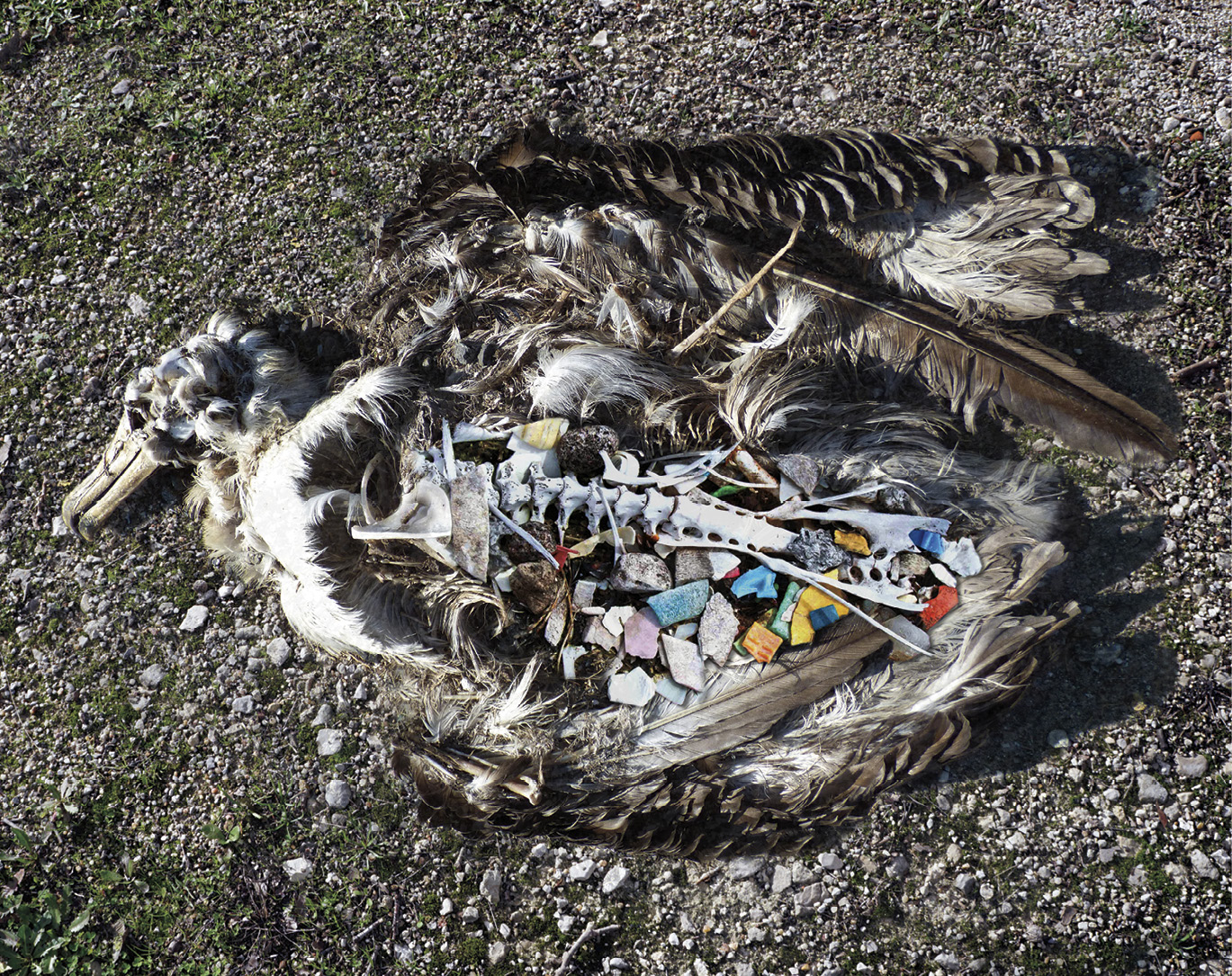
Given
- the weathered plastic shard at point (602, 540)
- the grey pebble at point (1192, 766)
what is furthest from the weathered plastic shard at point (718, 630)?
the grey pebble at point (1192, 766)

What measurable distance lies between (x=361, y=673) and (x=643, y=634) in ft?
4.00

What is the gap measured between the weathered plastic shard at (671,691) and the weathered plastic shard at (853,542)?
0.75 metres

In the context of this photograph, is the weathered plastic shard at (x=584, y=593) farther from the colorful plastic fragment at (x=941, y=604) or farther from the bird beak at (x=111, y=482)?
the bird beak at (x=111, y=482)

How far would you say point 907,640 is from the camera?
8.46ft

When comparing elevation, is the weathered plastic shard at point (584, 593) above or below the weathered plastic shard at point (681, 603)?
above

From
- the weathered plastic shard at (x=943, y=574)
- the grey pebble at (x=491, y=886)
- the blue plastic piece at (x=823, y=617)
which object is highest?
the blue plastic piece at (x=823, y=617)

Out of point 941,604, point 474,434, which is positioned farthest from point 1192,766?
point 474,434

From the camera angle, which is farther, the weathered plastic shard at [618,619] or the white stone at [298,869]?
the white stone at [298,869]

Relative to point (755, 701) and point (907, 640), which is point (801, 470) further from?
point (755, 701)

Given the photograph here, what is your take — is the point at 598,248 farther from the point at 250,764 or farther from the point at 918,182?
the point at 250,764

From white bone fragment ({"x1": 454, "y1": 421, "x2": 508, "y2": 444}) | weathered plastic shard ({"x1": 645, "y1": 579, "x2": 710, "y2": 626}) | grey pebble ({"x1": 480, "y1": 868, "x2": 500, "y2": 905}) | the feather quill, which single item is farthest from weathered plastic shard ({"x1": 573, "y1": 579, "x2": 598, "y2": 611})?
grey pebble ({"x1": 480, "y1": 868, "x2": 500, "y2": 905})

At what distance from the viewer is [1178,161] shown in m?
3.00

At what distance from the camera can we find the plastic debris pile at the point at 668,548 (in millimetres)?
2607

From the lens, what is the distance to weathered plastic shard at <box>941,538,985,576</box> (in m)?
2.58
